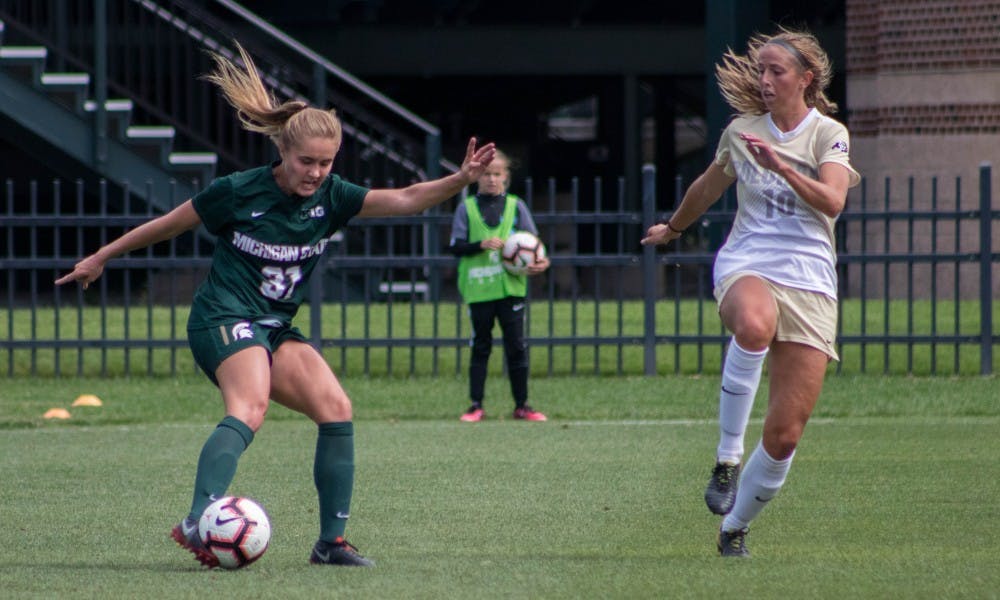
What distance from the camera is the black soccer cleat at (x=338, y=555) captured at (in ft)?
18.6

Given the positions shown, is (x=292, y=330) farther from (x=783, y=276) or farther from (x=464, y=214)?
(x=464, y=214)

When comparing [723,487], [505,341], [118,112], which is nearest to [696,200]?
[723,487]

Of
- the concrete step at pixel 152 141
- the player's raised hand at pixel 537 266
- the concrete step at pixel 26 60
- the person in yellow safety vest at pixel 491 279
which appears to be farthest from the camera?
the concrete step at pixel 152 141

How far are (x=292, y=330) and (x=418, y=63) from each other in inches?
827

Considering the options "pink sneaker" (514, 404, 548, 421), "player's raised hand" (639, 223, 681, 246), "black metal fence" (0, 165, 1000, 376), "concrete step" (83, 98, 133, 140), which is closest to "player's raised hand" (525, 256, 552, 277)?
"black metal fence" (0, 165, 1000, 376)

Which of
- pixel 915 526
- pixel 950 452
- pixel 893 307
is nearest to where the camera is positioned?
pixel 915 526

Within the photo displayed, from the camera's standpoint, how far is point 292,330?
5941 millimetres

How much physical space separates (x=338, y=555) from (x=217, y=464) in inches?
A: 21.6

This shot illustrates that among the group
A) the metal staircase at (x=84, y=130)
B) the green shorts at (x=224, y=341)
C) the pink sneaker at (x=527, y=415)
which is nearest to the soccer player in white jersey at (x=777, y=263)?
the green shorts at (x=224, y=341)

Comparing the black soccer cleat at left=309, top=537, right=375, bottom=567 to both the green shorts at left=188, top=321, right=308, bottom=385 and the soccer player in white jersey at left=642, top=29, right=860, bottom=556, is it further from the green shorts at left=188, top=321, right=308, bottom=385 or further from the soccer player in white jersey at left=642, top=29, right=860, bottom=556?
the soccer player in white jersey at left=642, top=29, right=860, bottom=556

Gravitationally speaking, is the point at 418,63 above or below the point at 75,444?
above

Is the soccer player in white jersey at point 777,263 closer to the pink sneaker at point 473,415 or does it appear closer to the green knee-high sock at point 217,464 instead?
the green knee-high sock at point 217,464

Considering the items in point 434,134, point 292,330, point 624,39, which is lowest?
point 292,330

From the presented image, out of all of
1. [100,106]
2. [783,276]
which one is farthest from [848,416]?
[100,106]
